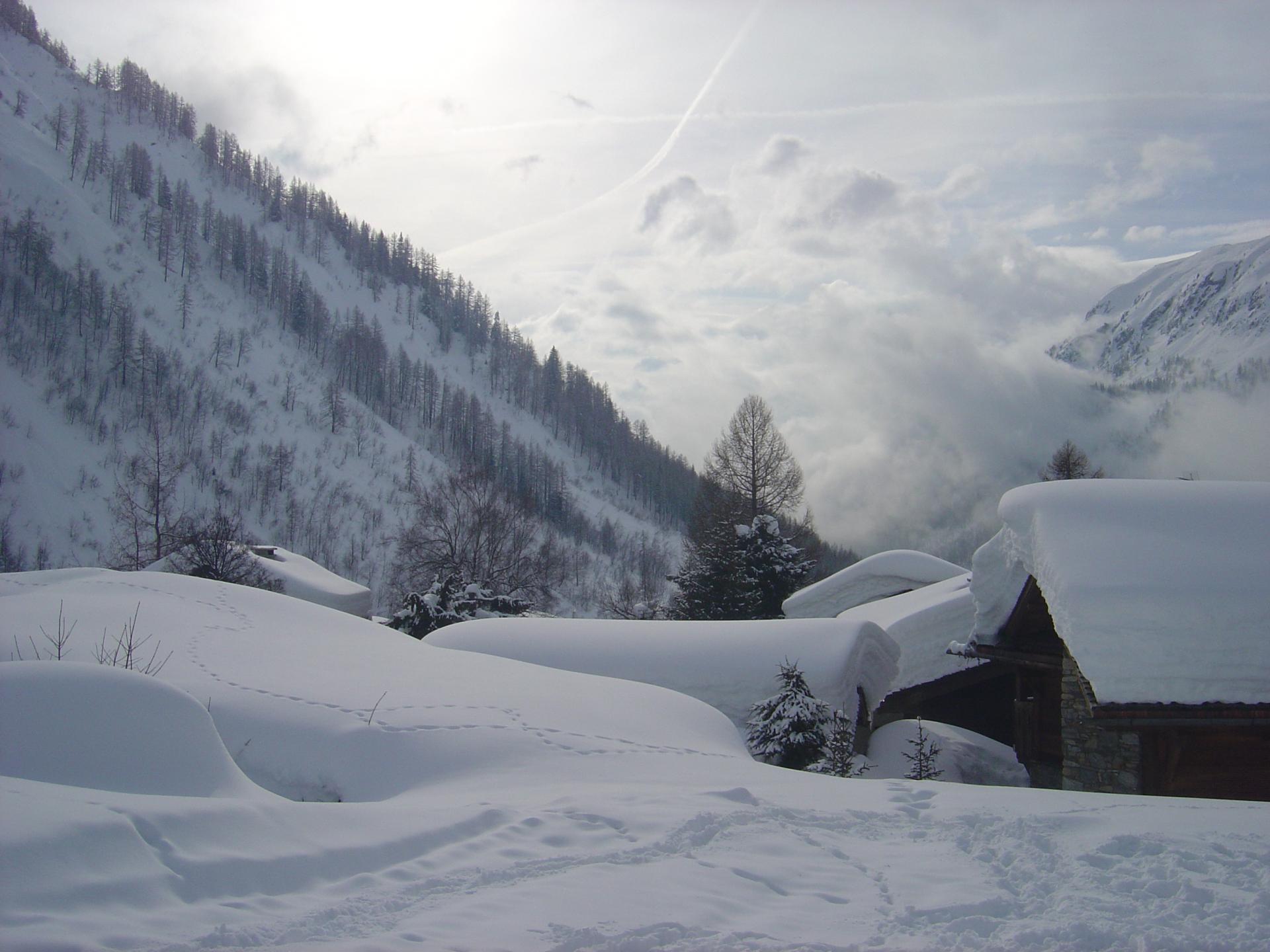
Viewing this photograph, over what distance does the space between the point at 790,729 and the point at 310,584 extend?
2527cm

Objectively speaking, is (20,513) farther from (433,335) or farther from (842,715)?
(433,335)

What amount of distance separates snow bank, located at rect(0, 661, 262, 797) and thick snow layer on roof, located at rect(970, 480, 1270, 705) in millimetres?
8554

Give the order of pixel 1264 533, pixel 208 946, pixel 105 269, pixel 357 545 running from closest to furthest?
pixel 208 946 < pixel 1264 533 < pixel 357 545 < pixel 105 269

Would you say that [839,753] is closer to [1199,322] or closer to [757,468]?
[757,468]

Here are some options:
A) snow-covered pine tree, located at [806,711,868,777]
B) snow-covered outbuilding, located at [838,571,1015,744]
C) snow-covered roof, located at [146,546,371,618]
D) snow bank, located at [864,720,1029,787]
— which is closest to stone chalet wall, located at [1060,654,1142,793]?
snow-covered pine tree, located at [806,711,868,777]

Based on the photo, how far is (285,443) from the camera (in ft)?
238

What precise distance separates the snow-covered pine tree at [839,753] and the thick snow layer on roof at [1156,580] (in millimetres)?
3138

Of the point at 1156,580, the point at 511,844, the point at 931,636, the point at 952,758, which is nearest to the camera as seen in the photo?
the point at 511,844

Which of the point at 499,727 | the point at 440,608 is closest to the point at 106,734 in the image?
the point at 499,727

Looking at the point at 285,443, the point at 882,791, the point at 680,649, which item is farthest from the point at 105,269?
the point at 882,791

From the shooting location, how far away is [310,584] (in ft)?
106

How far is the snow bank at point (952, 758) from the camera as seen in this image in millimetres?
13859

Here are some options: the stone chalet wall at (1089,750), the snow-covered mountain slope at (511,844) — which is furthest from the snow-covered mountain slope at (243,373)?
the snow-covered mountain slope at (511,844)

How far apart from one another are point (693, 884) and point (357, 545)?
208ft
